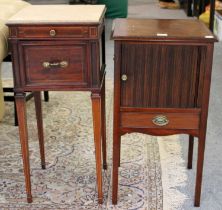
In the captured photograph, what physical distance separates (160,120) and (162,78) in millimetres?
179

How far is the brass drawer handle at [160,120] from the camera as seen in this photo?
168 cm

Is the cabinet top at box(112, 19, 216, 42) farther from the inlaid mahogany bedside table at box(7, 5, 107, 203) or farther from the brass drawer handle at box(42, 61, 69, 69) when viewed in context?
the brass drawer handle at box(42, 61, 69, 69)

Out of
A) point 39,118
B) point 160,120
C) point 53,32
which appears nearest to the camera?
point 53,32

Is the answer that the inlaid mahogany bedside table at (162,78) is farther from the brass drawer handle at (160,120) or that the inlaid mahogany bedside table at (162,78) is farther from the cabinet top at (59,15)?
the cabinet top at (59,15)

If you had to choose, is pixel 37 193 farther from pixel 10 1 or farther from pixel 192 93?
pixel 10 1

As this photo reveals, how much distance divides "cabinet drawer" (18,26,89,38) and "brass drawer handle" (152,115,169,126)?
45 centimetres

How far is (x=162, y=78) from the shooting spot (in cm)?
163

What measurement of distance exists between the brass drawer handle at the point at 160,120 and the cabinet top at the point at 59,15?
458 millimetres

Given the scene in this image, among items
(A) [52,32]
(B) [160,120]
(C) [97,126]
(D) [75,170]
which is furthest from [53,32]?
(D) [75,170]

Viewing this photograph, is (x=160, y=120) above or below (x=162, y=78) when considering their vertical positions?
below

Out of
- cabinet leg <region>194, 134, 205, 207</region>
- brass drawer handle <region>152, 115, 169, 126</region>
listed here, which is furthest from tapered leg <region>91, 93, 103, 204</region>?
cabinet leg <region>194, 134, 205, 207</region>

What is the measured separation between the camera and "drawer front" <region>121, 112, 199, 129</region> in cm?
168

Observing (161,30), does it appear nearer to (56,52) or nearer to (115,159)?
(56,52)

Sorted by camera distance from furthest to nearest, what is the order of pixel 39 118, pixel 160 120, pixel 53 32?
1. pixel 39 118
2. pixel 160 120
3. pixel 53 32
